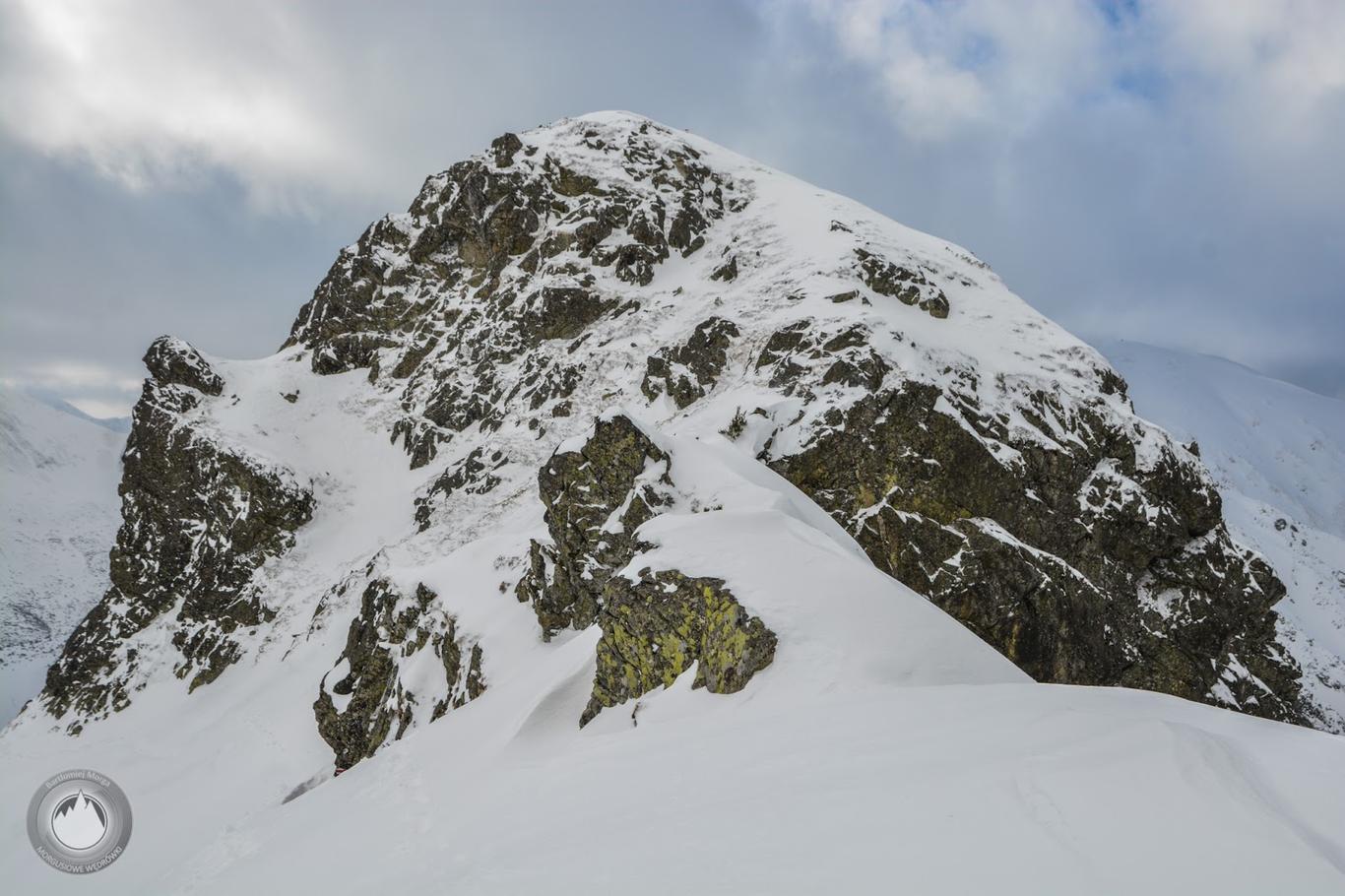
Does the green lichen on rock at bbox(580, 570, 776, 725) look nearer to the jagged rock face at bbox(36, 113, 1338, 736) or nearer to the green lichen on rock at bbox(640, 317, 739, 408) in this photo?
the jagged rock face at bbox(36, 113, 1338, 736)

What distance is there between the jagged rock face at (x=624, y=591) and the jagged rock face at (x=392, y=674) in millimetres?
2198

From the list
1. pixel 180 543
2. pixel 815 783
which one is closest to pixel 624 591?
pixel 815 783

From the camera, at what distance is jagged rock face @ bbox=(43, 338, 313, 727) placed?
28812mm

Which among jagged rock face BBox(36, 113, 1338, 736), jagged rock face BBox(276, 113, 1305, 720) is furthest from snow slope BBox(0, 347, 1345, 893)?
jagged rock face BBox(276, 113, 1305, 720)

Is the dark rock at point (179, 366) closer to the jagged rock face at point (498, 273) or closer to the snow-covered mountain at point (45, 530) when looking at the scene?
the jagged rock face at point (498, 273)

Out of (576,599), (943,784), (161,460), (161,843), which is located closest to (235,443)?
(161,460)

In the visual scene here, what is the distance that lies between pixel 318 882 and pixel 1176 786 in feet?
22.6

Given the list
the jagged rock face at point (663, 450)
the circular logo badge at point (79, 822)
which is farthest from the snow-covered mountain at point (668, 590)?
the circular logo badge at point (79, 822)

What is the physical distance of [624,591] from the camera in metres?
8.82

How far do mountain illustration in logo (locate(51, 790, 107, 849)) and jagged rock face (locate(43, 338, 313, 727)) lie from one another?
20507 millimetres

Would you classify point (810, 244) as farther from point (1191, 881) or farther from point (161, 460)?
point (161, 460)

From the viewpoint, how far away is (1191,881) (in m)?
2.82

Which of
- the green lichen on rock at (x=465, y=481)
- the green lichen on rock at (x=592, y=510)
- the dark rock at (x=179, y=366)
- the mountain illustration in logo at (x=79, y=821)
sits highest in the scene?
the dark rock at (x=179, y=366)

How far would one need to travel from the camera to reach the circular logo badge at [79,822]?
28.0ft
